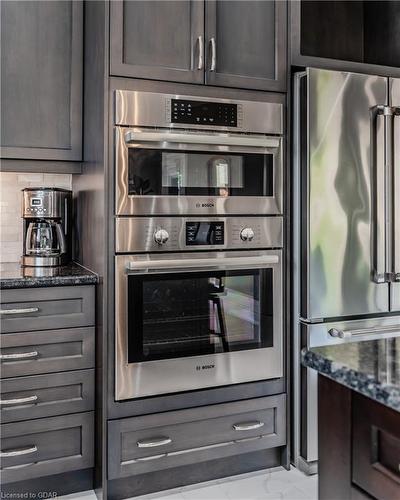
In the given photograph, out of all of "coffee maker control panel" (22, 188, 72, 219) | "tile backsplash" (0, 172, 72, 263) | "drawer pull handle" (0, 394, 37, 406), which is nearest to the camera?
"drawer pull handle" (0, 394, 37, 406)

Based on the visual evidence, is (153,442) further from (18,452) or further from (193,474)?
(18,452)

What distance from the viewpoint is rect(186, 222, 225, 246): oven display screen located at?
2219 millimetres

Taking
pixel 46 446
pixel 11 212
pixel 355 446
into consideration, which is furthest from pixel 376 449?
pixel 11 212

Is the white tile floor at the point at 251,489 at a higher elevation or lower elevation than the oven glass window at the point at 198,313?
lower

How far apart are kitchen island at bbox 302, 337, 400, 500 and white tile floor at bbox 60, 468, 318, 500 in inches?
55.5

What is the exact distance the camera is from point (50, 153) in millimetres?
2451

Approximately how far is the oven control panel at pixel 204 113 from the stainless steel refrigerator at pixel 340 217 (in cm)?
33

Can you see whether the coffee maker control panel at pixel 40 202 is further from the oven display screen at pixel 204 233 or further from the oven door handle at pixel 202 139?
the oven display screen at pixel 204 233

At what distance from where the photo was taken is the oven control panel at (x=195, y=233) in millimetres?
2119

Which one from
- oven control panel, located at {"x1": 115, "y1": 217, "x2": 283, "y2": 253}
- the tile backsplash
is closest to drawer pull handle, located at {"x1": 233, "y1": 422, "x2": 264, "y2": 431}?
oven control panel, located at {"x1": 115, "y1": 217, "x2": 283, "y2": 253}

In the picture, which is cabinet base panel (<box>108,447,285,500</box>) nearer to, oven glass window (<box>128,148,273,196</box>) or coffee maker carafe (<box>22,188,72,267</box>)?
coffee maker carafe (<box>22,188,72,267</box>)

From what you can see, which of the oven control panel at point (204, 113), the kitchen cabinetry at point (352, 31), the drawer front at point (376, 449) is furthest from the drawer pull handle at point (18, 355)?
the kitchen cabinetry at point (352, 31)

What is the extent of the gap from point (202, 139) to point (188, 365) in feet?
3.22

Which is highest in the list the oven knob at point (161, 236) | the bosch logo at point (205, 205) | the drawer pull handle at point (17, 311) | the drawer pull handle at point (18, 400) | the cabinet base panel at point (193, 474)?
the bosch logo at point (205, 205)
